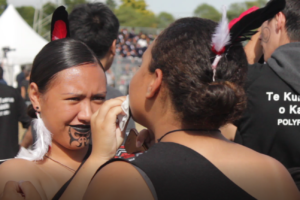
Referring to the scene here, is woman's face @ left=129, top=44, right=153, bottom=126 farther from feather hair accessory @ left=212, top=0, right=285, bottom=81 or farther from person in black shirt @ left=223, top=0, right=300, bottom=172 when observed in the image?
person in black shirt @ left=223, top=0, right=300, bottom=172

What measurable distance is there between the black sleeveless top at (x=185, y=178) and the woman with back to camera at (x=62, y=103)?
0.79 metres

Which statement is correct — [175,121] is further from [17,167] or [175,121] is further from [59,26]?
[59,26]

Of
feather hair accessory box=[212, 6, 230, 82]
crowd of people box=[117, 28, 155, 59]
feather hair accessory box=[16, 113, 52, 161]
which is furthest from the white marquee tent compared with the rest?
feather hair accessory box=[212, 6, 230, 82]

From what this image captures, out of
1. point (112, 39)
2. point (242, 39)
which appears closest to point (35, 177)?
point (242, 39)

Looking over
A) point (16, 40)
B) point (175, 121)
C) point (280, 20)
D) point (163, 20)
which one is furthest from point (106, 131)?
point (163, 20)

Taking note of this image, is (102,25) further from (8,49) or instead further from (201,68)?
(8,49)

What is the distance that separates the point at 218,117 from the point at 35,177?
997 mm

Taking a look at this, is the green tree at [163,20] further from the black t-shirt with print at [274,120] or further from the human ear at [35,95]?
the human ear at [35,95]

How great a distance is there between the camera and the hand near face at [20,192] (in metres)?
1.38

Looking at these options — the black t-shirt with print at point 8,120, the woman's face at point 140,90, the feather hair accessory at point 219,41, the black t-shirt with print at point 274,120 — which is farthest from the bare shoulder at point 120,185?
the black t-shirt with print at point 8,120

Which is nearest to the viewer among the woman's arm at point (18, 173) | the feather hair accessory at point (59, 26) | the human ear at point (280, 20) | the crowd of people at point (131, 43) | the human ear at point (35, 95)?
the woman's arm at point (18, 173)

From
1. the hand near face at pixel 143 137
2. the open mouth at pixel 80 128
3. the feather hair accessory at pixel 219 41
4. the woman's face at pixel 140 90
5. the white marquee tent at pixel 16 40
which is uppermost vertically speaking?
the feather hair accessory at pixel 219 41

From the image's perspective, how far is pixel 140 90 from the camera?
4.13 feet

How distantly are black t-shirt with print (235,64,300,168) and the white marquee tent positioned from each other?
10252mm
